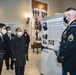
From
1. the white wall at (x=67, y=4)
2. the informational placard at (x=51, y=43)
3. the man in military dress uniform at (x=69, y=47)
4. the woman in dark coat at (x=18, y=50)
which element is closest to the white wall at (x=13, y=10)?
the white wall at (x=67, y=4)

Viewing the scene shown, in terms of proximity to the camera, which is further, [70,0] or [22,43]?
[70,0]

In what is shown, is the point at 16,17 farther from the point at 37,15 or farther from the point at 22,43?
the point at 22,43

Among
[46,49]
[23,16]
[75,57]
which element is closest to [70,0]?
[23,16]

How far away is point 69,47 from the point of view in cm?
216

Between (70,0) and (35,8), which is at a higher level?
(70,0)

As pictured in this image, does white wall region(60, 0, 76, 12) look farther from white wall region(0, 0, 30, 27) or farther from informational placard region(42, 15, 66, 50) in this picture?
informational placard region(42, 15, 66, 50)

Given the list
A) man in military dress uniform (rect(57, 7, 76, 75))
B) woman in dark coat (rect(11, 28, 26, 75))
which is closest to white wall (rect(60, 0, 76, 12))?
woman in dark coat (rect(11, 28, 26, 75))

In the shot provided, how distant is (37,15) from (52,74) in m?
7.84

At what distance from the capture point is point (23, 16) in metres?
10.8

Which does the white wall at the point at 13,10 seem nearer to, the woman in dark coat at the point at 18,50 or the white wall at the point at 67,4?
the white wall at the point at 67,4

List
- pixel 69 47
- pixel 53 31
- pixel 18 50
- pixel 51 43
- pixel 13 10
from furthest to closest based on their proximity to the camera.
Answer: pixel 13 10
pixel 51 43
pixel 53 31
pixel 18 50
pixel 69 47

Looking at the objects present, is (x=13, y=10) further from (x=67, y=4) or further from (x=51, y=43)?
(x=51, y=43)

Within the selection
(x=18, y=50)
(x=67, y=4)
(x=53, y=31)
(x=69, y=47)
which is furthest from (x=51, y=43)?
(x=67, y=4)

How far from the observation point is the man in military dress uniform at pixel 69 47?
2150 millimetres
